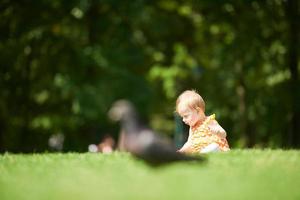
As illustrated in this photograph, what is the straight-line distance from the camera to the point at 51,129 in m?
28.6

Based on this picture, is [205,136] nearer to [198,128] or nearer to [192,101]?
[198,128]

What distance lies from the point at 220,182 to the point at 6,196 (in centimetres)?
241

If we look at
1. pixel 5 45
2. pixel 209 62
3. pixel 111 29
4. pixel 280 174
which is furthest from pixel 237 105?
pixel 280 174

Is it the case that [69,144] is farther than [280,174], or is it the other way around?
[69,144]

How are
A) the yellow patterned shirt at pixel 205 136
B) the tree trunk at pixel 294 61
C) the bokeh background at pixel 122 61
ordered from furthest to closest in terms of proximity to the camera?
the bokeh background at pixel 122 61 < the tree trunk at pixel 294 61 < the yellow patterned shirt at pixel 205 136

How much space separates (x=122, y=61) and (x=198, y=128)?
1462cm

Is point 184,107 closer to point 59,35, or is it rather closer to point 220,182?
point 220,182

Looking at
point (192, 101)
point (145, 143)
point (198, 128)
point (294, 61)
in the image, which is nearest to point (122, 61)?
point (294, 61)

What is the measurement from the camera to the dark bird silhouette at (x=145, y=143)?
801cm

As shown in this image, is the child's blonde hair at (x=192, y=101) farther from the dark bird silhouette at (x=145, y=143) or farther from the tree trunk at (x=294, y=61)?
the tree trunk at (x=294, y=61)

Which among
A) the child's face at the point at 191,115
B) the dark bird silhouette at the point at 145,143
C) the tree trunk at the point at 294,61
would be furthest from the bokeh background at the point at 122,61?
the dark bird silhouette at the point at 145,143

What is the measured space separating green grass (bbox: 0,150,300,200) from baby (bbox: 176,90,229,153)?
151 cm

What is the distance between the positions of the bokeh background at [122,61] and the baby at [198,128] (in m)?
12.6

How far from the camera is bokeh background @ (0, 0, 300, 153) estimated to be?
25500 millimetres
